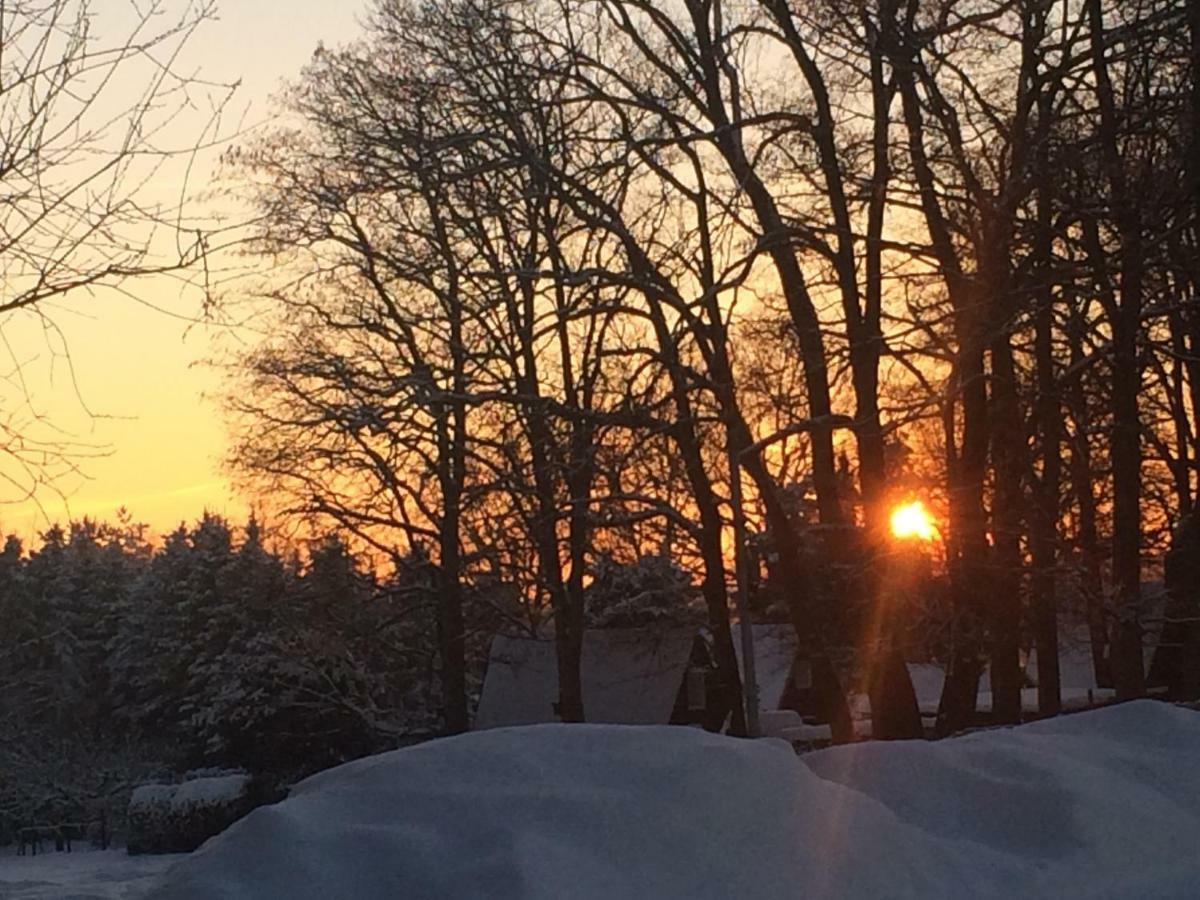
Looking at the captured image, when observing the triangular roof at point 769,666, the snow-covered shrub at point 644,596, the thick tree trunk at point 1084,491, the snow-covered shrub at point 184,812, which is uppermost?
the thick tree trunk at point 1084,491

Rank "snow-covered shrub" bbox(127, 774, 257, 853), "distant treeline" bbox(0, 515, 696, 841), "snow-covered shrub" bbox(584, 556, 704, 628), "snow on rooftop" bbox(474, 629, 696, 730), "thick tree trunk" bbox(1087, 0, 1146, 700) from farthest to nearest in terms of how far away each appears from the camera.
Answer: "snow on rooftop" bbox(474, 629, 696, 730) < "snow-covered shrub" bbox(584, 556, 704, 628) < "distant treeline" bbox(0, 515, 696, 841) < "snow-covered shrub" bbox(127, 774, 257, 853) < "thick tree trunk" bbox(1087, 0, 1146, 700)

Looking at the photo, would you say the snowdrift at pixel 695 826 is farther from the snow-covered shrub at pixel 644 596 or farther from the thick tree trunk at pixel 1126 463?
the snow-covered shrub at pixel 644 596

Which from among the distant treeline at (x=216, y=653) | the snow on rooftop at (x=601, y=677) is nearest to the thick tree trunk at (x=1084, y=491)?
the distant treeline at (x=216, y=653)

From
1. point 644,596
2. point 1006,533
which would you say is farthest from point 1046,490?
point 644,596

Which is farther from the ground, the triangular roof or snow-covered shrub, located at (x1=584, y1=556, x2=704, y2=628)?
snow-covered shrub, located at (x1=584, y1=556, x2=704, y2=628)

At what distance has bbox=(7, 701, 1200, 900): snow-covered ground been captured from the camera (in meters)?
3.23

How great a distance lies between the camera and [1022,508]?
16.2m

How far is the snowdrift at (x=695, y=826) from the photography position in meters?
3.23

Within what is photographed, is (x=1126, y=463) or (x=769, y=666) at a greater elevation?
(x=1126, y=463)

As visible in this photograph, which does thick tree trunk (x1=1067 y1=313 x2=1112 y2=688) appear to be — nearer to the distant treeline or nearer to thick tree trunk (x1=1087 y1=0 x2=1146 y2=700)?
thick tree trunk (x1=1087 y1=0 x2=1146 y2=700)

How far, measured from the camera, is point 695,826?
11.3ft

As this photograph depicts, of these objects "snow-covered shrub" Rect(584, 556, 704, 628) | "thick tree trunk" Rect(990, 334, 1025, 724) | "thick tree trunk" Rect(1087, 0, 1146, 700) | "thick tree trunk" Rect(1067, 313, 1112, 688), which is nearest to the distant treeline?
"snow-covered shrub" Rect(584, 556, 704, 628)

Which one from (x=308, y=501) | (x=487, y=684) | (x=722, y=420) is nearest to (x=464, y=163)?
(x=722, y=420)

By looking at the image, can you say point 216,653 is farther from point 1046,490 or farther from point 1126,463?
point 1126,463
